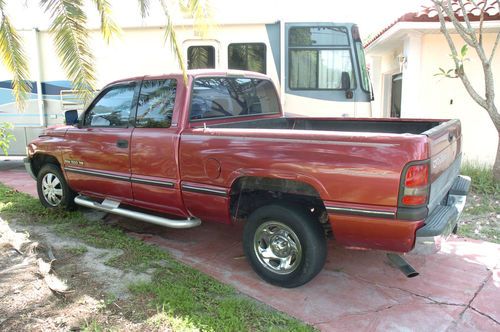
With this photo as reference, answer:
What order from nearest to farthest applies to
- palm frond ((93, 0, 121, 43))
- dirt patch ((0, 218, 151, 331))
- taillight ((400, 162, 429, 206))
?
taillight ((400, 162, 429, 206)) < dirt patch ((0, 218, 151, 331)) < palm frond ((93, 0, 121, 43))

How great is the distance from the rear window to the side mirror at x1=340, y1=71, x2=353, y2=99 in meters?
2.14

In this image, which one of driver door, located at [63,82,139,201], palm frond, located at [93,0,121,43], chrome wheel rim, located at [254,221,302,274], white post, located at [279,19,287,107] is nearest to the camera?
chrome wheel rim, located at [254,221,302,274]

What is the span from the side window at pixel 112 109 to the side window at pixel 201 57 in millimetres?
3201

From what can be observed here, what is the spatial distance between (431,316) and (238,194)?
194 centimetres

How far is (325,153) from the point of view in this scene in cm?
346

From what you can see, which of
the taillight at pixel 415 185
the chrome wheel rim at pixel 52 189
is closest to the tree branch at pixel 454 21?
the taillight at pixel 415 185

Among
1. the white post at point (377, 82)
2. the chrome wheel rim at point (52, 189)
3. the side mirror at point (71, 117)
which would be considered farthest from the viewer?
the white post at point (377, 82)

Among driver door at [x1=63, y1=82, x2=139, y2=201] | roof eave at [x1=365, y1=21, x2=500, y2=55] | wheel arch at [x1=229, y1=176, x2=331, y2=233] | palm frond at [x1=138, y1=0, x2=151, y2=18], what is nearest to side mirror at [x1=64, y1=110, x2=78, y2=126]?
driver door at [x1=63, y1=82, x2=139, y2=201]

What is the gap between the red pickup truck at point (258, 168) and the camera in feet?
10.8

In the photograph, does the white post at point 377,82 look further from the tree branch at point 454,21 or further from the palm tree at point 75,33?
the palm tree at point 75,33

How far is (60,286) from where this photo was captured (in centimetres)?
391

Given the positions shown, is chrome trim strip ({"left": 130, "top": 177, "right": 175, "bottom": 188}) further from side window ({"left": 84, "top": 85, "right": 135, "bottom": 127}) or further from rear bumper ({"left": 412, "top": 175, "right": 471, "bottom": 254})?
rear bumper ({"left": 412, "top": 175, "right": 471, "bottom": 254})

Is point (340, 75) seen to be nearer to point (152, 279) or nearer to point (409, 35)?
point (409, 35)

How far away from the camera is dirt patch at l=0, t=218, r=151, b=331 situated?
3.40m
